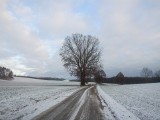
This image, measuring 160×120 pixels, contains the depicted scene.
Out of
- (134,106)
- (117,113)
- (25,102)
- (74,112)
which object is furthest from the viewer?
(25,102)

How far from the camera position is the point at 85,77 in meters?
69.1

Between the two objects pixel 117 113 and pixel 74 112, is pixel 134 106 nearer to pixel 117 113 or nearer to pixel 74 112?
pixel 117 113

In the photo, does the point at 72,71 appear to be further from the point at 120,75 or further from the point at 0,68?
the point at 0,68

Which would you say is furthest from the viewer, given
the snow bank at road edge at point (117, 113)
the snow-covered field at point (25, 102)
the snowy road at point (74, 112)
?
the snow-covered field at point (25, 102)

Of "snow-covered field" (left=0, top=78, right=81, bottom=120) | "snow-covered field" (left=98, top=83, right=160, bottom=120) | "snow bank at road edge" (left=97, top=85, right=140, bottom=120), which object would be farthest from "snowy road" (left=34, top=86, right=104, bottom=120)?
"snow-covered field" (left=98, top=83, right=160, bottom=120)

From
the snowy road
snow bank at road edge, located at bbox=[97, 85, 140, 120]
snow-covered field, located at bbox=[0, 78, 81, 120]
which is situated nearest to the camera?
the snowy road

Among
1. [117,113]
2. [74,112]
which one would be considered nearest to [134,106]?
[117,113]

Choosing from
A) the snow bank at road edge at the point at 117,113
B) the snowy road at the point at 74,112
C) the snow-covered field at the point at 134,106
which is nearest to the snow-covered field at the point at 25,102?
the snowy road at the point at 74,112

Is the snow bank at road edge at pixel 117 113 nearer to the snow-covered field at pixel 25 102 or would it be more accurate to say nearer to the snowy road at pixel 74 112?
the snowy road at pixel 74 112

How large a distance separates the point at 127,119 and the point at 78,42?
60283mm

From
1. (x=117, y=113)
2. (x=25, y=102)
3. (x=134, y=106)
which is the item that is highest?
(x=25, y=102)

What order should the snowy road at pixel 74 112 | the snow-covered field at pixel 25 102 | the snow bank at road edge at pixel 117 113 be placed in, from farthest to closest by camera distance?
the snow-covered field at pixel 25 102, the snow bank at road edge at pixel 117 113, the snowy road at pixel 74 112

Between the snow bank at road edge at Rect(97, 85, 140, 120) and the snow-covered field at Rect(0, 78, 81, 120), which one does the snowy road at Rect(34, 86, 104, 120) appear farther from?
the snow-covered field at Rect(0, 78, 81, 120)

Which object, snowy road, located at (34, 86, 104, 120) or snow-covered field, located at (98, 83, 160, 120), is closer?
snowy road, located at (34, 86, 104, 120)
